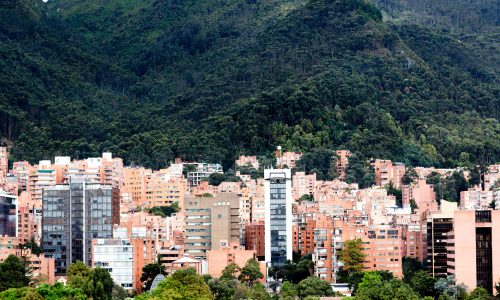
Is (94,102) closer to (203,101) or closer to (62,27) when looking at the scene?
(203,101)

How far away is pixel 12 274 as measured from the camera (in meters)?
70.8

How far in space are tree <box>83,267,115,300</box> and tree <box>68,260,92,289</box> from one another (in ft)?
1.73

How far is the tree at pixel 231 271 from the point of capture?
249ft

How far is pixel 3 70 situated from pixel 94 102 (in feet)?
30.0

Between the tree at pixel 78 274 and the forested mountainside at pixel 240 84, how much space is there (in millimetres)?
45352

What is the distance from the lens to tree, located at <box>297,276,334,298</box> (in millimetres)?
72188

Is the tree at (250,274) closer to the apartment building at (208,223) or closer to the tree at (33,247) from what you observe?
the apartment building at (208,223)

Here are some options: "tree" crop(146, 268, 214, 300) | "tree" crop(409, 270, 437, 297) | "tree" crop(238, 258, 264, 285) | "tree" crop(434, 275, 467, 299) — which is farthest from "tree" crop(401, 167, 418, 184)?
"tree" crop(146, 268, 214, 300)

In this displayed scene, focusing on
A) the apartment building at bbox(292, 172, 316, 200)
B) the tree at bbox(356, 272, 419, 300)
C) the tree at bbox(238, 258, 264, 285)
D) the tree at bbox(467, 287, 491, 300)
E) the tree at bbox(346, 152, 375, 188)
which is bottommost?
the tree at bbox(467, 287, 491, 300)

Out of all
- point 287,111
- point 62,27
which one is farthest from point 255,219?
point 62,27

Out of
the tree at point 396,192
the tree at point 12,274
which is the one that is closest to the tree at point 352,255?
the tree at point 12,274

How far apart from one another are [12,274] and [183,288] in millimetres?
8936

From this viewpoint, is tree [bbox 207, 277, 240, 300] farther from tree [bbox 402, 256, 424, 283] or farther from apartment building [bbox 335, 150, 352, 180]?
apartment building [bbox 335, 150, 352, 180]

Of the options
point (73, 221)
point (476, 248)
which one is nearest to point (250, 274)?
point (476, 248)
